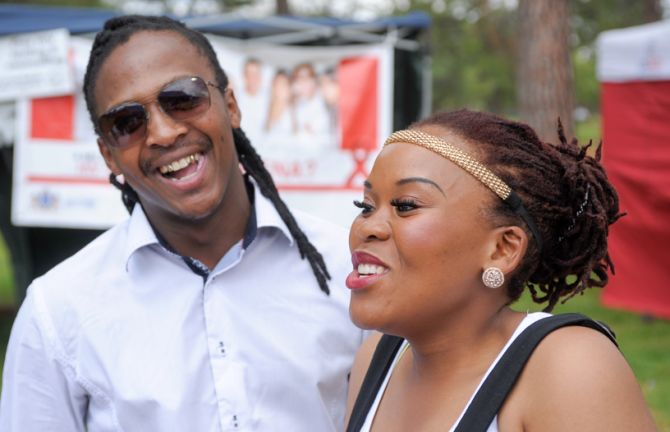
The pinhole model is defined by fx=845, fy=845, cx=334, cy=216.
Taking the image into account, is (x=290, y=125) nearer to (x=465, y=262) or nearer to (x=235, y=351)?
(x=235, y=351)

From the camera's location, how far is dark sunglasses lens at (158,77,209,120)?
2457mm

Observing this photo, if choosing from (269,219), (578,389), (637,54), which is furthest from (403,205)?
(637,54)

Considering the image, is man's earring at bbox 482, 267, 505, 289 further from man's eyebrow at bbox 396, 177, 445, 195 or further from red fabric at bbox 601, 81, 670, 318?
red fabric at bbox 601, 81, 670, 318

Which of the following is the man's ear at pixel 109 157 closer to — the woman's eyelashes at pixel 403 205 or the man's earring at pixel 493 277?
the woman's eyelashes at pixel 403 205

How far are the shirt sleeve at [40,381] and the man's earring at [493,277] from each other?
4.04 feet

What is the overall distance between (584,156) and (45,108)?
559 centimetres

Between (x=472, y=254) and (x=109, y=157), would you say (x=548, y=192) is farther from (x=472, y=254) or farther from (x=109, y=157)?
(x=109, y=157)

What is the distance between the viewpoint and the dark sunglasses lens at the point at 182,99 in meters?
2.46

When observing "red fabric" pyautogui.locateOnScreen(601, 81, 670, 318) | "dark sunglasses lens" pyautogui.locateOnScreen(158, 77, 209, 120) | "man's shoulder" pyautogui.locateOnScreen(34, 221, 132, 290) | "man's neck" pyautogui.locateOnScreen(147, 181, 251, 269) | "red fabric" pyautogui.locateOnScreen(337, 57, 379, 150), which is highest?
"dark sunglasses lens" pyautogui.locateOnScreen(158, 77, 209, 120)

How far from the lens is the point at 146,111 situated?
2.46 m

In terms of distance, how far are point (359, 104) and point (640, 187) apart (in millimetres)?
2690

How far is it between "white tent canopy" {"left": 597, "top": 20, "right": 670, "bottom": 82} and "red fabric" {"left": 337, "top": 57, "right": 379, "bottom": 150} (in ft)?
7.23

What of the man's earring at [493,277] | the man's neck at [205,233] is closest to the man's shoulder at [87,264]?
the man's neck at [205,233]

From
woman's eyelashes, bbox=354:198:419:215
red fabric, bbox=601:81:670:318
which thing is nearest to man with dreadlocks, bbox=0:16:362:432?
woman's eyelashes, bbox=354:198:419:215
